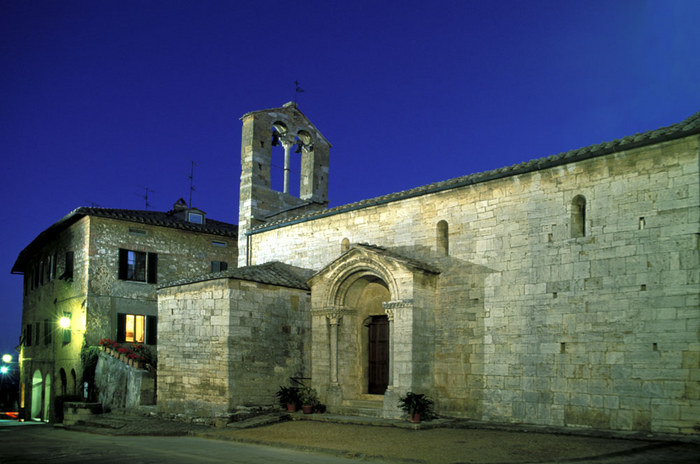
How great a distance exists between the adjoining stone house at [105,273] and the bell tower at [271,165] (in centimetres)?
580

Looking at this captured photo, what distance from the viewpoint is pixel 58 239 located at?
92.4 feet

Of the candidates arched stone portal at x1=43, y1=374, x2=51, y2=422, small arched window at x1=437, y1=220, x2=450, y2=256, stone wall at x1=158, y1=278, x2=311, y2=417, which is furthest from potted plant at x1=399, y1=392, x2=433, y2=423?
arched stone portal at x1=43, y1=374, x2=51, y2=422

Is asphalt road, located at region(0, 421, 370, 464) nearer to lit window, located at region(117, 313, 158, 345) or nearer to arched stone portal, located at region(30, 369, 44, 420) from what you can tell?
lit window, located at region(117, 313, 158, 345)

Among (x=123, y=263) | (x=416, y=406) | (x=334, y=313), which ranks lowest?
(x=416, y=406)

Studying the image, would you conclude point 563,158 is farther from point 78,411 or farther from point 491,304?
point 78,411

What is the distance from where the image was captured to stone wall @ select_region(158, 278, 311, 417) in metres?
16.2

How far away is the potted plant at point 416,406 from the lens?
14117 mm

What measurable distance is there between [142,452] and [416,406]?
19.6ft

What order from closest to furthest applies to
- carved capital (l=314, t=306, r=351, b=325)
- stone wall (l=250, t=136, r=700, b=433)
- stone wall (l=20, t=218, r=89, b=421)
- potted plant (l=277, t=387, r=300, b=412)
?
stone wall (l=250, t=136, r=700, b=433) < potted plant (l=277, t=387, r=300, b=412) < carved capital (l=314, t=306, r=351, b=325) < stone wall (l=20, t=218, r=89, b=421)

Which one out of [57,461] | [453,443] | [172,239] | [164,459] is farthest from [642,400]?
[172,239]

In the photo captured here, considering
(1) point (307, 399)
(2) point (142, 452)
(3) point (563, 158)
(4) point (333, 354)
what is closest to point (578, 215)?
(3) point (563, 158)

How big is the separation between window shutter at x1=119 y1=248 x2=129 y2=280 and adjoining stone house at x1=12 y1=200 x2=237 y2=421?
4 cm

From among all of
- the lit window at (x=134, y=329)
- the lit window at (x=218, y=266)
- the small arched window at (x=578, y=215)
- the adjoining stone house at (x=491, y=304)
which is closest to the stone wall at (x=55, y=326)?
the lit window at (x=134, y=329)

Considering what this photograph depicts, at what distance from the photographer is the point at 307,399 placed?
16.3 metres
